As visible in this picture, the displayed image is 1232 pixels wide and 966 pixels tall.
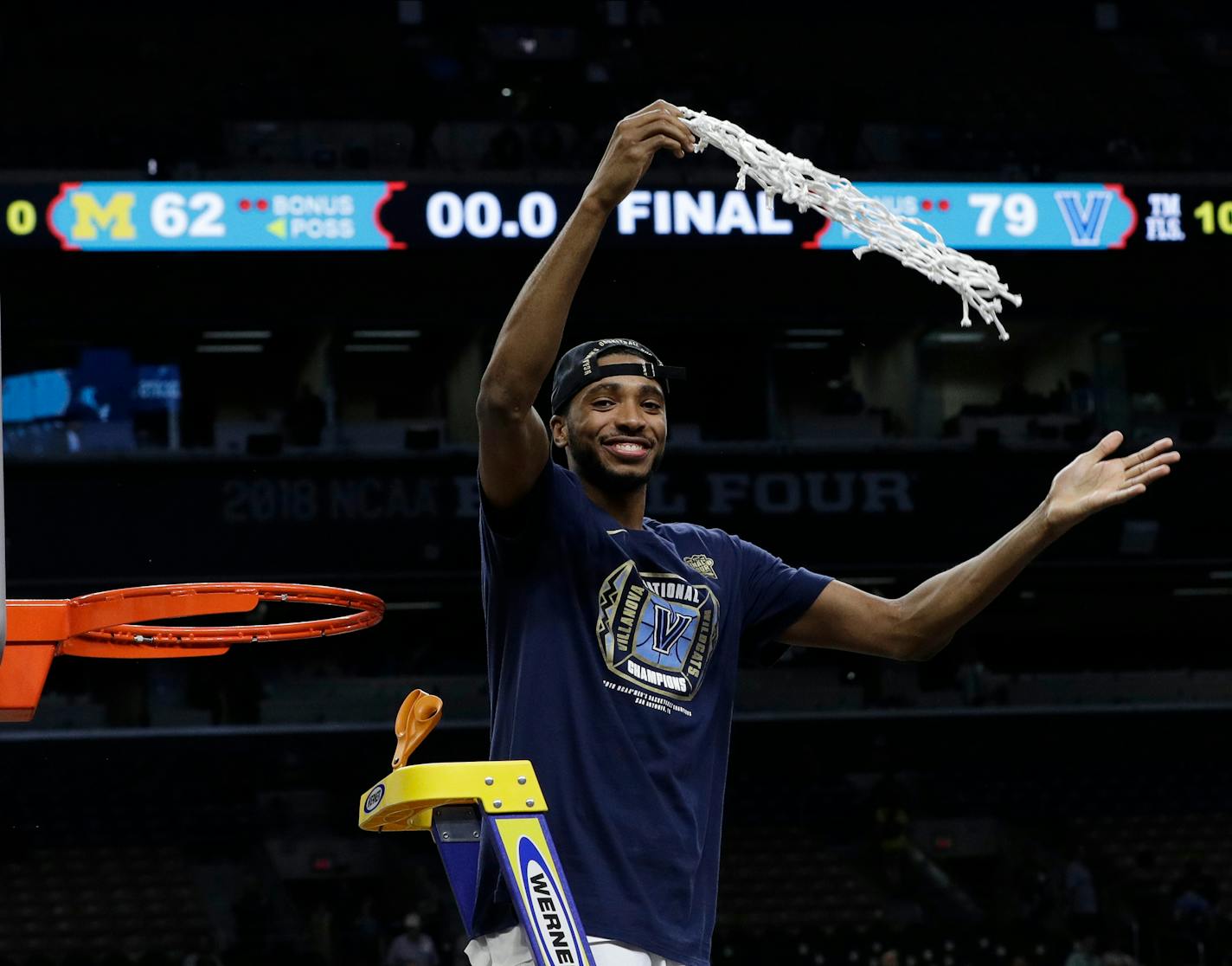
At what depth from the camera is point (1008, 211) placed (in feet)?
59.8

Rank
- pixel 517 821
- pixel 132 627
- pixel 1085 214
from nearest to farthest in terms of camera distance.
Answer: pixel 517 821
pixel 132 627
pixel 1085 214

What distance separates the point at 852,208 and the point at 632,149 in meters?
0.61

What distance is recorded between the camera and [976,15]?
27.2 meters

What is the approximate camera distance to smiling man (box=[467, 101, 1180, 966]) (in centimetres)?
293

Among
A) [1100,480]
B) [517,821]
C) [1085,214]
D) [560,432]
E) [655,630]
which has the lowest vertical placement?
[517,821]

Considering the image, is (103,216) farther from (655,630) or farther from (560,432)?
(655,630)

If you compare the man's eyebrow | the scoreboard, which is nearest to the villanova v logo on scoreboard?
the scoreboard

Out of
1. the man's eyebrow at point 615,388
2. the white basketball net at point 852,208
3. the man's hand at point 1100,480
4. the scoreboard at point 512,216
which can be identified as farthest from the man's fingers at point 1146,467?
the scoreboard at point 512,216

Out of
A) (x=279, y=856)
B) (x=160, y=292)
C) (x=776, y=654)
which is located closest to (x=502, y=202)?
(x=160, y=292)

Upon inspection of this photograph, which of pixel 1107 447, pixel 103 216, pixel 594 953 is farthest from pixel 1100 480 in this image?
pixel 103 216

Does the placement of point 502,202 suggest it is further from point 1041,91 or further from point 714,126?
point 714,126

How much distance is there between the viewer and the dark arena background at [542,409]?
18.0 m

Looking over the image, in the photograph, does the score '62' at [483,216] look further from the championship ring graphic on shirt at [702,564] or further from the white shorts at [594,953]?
the white shorts at [594,953]

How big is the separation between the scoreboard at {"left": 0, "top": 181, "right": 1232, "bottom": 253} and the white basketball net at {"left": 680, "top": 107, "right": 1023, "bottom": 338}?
45.2 ft
